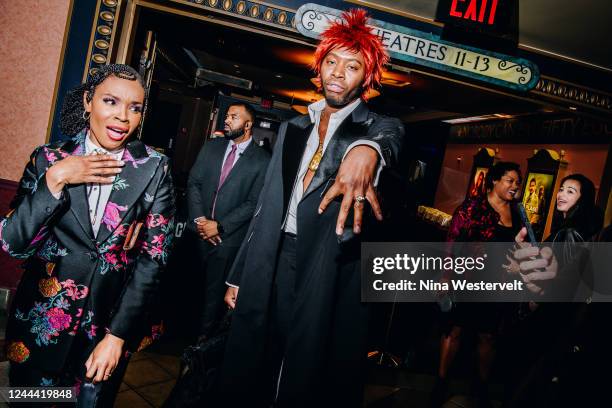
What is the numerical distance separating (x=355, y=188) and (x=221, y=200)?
2.51 metres

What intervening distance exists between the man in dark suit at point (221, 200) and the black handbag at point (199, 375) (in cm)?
143

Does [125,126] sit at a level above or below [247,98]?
below

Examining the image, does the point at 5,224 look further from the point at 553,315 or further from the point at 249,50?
the point at 249,50

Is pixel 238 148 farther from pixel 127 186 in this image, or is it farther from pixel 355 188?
pixel 355 188


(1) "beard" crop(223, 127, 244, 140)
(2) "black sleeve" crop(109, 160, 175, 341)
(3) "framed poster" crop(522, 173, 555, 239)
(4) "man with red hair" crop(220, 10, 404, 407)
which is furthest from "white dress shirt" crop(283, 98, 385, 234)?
(3) "framed poster" crop(522, 173, 555, 239)

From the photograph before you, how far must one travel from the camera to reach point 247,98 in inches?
588

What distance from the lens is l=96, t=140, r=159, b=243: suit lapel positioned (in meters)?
1.44

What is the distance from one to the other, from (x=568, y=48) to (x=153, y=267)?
5.42 metres

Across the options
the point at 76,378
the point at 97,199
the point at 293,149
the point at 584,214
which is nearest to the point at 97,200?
the point at 97,199

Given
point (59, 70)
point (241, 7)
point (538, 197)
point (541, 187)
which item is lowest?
point (59, 70)

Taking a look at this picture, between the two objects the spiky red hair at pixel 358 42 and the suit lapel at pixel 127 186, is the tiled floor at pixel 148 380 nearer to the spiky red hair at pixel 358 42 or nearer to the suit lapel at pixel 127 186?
the suit lapel at pixel 127 186

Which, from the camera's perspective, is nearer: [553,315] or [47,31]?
[553,315]

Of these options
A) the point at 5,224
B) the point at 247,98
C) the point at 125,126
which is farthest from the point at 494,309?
the point at 247,98

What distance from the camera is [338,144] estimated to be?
172 cm
